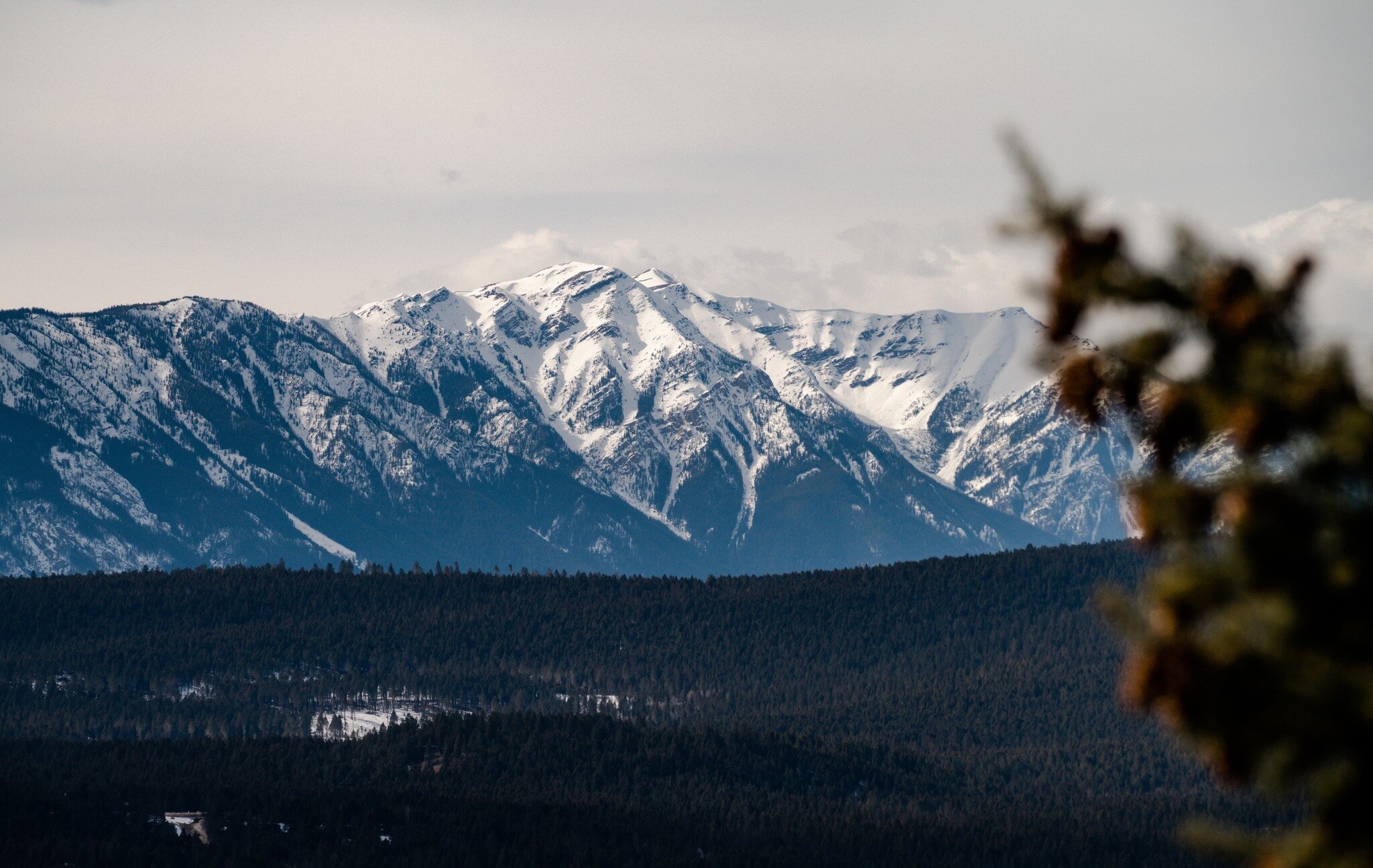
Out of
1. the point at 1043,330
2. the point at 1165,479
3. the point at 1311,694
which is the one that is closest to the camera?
the point at 1311,694

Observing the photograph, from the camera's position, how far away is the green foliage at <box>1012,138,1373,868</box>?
62.4 ft

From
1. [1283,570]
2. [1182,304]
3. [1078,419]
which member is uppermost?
[1182,304]

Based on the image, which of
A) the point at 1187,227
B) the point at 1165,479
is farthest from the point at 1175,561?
the point at 1187,227

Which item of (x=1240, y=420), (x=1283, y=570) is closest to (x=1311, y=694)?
(x=1283, y=570)

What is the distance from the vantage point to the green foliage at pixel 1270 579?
19016 millimetres

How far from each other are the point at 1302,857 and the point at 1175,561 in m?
3.41

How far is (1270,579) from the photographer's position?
1931 centimetres

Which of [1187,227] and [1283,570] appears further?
[1187,227]

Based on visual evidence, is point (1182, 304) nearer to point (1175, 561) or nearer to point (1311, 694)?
point (1175, 561)

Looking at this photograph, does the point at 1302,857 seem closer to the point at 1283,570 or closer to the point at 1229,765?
the point at 1229,765

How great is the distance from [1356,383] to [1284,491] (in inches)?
51.9

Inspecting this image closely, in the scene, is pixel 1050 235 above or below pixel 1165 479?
above

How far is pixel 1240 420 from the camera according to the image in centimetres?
1947

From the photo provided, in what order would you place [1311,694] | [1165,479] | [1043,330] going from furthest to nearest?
[1043,330] → [1165,479] → [1311,694]
